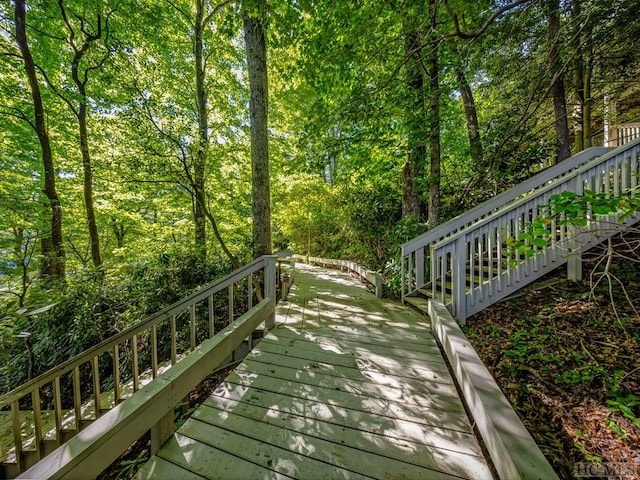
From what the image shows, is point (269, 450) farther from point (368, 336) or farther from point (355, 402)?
point (368, 336)

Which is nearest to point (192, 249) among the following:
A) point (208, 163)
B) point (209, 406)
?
point (208, 163)

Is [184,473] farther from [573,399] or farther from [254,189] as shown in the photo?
[254,189]

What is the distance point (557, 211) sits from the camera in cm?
158

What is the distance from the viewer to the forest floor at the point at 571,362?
1.46m

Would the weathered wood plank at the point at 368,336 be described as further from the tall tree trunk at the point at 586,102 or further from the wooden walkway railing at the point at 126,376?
the tall tree trunk at the point at 586,102

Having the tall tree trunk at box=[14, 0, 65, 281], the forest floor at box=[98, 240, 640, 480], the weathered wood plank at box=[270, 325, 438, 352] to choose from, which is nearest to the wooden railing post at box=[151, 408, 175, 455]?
the forest floor at box=[98, 240, 640, 480]

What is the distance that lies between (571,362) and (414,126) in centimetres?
408

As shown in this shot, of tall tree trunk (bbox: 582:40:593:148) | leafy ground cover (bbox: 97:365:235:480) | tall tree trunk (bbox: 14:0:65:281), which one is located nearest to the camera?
leafy ground cover (bbox: 97:365:235:480)

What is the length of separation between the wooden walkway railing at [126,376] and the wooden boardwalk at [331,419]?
Answer: 260 millimetres

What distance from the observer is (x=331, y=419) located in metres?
1.80

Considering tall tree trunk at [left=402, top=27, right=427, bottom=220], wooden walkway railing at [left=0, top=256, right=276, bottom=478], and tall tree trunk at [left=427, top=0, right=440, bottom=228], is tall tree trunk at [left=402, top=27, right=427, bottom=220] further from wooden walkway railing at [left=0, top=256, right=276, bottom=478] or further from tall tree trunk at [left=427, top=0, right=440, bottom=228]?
wooden walkway railing at [left=0, top=256, right=276, bottom=478]

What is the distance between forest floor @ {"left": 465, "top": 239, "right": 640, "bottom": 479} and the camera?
1.46 metres

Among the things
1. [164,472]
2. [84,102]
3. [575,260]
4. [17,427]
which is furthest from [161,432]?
[84,102]

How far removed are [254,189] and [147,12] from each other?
19.6 ft
